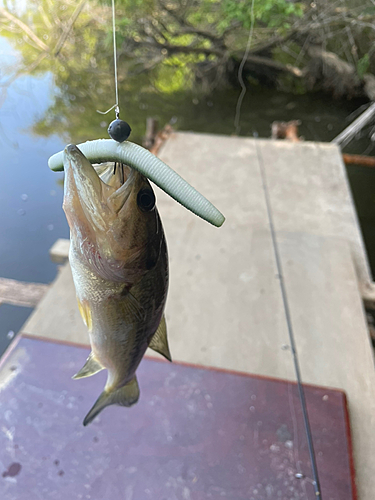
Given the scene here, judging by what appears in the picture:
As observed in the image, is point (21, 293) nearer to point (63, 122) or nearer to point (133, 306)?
point (133, 306)

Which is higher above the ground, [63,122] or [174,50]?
[174,50]

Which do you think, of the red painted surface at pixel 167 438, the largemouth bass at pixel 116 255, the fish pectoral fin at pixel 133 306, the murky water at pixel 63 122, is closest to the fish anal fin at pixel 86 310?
the largemouth bass at pixel 116 255

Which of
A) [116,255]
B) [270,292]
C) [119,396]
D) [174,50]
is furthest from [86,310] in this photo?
[174,50]

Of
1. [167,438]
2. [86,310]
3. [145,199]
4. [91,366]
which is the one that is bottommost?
[167,438]

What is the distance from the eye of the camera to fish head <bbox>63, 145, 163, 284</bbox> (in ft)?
2.60

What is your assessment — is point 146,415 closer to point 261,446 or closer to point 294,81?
point 261,446

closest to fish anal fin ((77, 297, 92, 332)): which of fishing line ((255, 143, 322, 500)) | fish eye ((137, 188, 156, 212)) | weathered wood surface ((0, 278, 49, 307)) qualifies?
fish eye ((137, 188, 156, 212))

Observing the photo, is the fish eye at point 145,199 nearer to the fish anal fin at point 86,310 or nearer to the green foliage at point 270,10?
the fish anal fin at point 86,310

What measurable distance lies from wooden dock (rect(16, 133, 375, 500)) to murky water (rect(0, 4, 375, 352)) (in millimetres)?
1780

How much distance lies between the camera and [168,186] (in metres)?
0.70

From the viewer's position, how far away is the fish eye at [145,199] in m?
0.84

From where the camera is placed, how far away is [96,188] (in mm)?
801

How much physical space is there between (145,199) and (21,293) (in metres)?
3.01

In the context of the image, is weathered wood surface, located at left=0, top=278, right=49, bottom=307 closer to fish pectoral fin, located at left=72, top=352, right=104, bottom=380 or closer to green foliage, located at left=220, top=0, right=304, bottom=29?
fish pectoral fin, located at left=72, top=352, right=104, bottom=380
